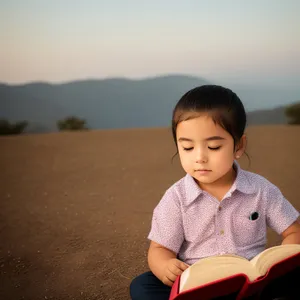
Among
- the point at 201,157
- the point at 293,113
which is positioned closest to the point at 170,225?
the point at 201,157

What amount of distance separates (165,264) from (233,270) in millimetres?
266

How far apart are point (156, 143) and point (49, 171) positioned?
1.06 metres

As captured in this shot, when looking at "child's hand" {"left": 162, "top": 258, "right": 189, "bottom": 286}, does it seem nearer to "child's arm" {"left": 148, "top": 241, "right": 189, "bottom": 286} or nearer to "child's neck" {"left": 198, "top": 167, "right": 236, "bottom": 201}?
"child's arm" {"left": 148, "top": 241, "right": 189, "bottom": 286}

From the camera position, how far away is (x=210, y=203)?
112 centimetres

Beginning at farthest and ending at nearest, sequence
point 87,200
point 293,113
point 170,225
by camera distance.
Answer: point 293,113
point 87,200
point 170,225

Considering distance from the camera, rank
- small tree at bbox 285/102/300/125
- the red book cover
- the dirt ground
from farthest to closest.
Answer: small tree at bbox 285/102/300/125 < the dirt ground < the red book cover

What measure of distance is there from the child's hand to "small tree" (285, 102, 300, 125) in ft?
12.2

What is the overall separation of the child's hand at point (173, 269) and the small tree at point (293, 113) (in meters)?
3.73

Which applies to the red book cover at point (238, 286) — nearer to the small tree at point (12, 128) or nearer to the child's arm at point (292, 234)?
the child's arm at point (292, 234)

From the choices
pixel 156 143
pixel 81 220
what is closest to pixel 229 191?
pixel 81 220

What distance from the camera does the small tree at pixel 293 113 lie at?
454 centimetres

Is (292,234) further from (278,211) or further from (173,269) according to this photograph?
(173,269)

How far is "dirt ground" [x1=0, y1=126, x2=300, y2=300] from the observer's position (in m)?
1.62

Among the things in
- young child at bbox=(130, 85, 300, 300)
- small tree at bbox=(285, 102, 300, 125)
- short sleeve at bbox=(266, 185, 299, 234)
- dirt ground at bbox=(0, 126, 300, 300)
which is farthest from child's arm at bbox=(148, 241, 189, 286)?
small tree at bbox=(285, 102, 300, 125)
